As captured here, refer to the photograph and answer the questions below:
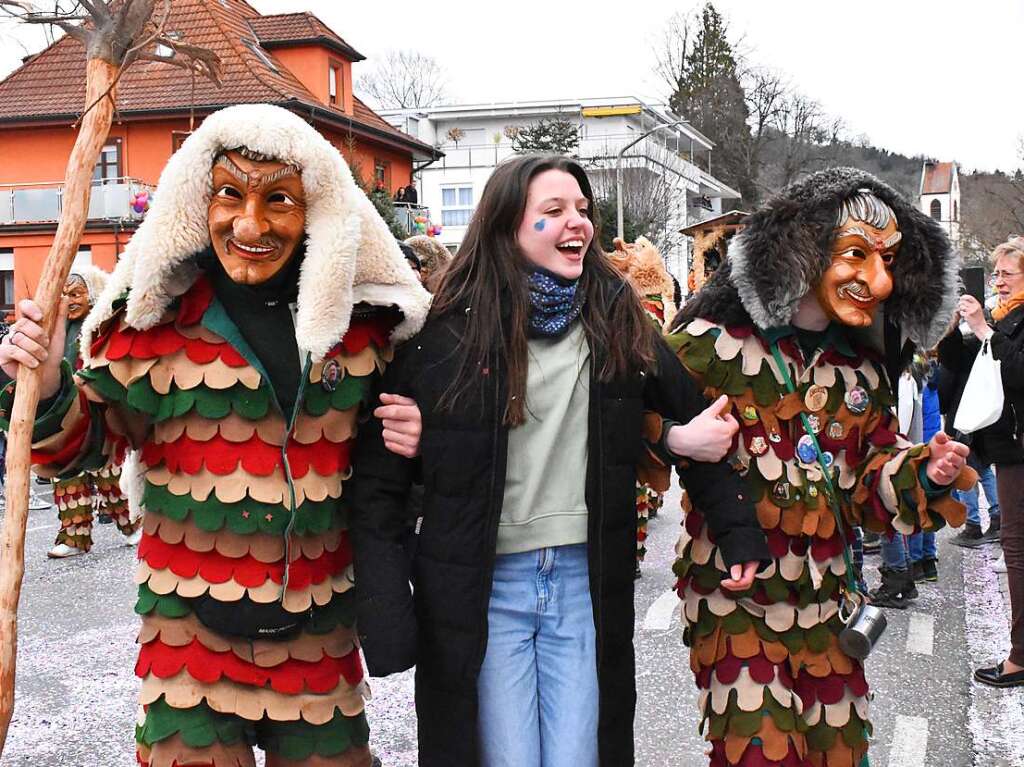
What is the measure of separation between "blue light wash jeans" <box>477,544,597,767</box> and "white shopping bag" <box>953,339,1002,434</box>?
2498 millimetres

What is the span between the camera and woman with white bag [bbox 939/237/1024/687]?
181 inches

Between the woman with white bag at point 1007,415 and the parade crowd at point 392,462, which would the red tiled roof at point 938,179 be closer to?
the woman with white bag at point 1007,415

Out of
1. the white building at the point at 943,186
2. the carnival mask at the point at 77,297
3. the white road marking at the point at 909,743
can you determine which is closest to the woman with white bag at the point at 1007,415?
the white road marking at the point at 909,743

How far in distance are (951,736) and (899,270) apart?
231 cm

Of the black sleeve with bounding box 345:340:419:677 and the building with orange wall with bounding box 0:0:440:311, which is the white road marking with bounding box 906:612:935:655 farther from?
the building with orange wall with bounding box 0:0:440:311

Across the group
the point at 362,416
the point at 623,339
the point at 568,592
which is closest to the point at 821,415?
the point at 623,339

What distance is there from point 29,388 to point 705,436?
1646mm

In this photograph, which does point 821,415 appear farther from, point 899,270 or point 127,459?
point 127,459

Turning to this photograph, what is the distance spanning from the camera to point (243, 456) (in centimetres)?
267

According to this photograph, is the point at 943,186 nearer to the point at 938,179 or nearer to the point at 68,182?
the point at 938,179

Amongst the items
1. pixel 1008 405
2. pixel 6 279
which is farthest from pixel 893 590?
pixel 6 279

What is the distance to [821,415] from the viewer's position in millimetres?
3115

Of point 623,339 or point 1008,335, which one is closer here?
point 623,339

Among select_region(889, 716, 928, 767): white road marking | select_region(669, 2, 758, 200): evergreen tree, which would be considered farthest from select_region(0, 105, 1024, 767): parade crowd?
select_region(669, 2, 758, 200): evergreen tree
